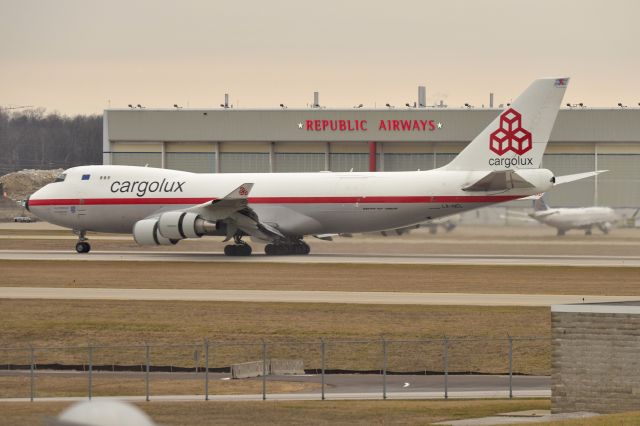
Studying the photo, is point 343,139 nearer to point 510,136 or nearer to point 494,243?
point 494,243

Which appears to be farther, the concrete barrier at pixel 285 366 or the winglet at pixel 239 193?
the winglet at pixel 239 193

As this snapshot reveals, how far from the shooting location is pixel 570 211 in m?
72.2

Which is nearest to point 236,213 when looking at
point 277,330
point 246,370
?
point 277,330

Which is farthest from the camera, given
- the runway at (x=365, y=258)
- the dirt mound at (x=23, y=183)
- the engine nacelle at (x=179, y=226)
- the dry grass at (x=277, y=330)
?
the dirt mound at (x=23, y=183)

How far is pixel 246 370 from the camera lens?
30797 mm

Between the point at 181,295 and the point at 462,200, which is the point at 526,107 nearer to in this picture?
the point at 462,200

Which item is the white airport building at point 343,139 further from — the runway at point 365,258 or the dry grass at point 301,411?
the dry grass at point 301,411

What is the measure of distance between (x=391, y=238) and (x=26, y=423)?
4299 cm

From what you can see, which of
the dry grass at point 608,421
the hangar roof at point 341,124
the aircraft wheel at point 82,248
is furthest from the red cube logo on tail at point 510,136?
the dry grass at point 608,421

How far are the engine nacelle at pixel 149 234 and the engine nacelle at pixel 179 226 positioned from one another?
36 cm

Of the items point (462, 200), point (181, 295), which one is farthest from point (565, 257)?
point (181, 295)

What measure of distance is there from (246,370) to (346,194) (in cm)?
3083

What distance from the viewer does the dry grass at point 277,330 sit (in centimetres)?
3309

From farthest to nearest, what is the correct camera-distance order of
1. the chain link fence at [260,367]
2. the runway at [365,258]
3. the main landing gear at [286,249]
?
1. the main landing gear at [286,249]
2. the runway at [365,258]
3. the chain link fence at [260,367]
